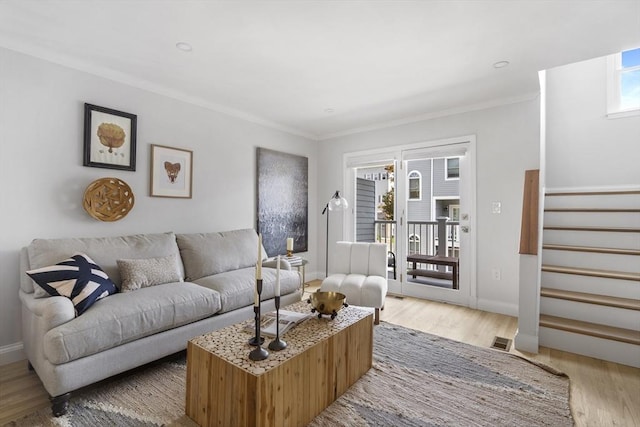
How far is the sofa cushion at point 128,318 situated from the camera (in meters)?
1.70

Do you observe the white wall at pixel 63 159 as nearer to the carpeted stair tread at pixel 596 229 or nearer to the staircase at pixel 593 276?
the staircase at pixel 593 276

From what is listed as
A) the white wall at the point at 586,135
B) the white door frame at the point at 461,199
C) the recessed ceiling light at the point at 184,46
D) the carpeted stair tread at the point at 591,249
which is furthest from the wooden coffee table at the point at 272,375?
the white wall at the point at 586,135

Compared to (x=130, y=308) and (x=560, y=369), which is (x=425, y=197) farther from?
(x=130, y=308)

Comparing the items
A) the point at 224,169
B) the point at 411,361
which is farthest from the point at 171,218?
the point at 411,361

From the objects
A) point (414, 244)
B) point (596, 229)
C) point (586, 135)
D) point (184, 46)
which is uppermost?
point (184, 46)

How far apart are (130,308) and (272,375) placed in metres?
1.19

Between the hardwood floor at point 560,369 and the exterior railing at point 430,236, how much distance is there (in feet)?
3.53

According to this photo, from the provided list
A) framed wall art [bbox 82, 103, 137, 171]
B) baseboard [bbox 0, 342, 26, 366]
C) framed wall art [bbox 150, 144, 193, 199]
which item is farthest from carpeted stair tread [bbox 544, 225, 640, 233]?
baseboard [bbox 0, 342, 26, 366]

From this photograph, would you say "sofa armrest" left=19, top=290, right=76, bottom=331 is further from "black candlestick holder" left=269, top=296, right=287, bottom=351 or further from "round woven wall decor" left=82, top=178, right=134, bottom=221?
"black candlestick holder" left=269, top=296, right=287, bottom=351

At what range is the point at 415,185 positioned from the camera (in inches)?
168

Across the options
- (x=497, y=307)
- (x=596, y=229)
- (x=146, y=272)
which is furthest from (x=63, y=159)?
(x=596, y=229)

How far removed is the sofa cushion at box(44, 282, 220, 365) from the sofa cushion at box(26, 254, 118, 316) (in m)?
0.08

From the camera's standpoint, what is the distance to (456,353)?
2.50m

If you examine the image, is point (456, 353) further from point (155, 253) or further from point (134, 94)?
point (134, 94)
